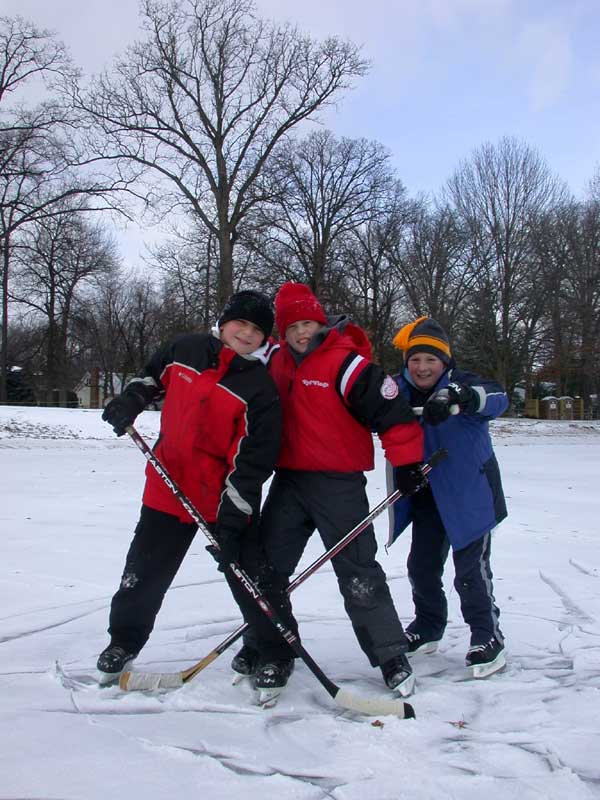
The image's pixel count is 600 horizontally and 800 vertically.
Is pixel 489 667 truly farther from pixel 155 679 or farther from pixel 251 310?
pixel 251 310

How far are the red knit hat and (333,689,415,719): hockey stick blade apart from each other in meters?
1.60

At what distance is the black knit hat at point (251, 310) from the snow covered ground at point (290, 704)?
1565mm

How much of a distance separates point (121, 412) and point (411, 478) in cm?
133

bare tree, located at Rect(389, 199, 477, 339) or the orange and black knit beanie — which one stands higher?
bare tree, located at Rect(389, 199, 477, 339)

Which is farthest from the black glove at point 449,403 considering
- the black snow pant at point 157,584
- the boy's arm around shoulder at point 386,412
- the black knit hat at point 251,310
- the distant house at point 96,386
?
the distant house at point 96,386

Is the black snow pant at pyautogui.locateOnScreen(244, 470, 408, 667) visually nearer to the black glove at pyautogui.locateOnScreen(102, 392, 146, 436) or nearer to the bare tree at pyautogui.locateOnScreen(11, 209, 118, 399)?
the black glove at pyautogui.locateOnScreen(102, 392, 146, 436)

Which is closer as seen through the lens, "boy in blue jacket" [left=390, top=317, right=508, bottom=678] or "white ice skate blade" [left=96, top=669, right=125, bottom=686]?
"white ice skate blade" [left=96, top=669, right=125, bottom=686]

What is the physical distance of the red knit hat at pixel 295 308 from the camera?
3.25 meters

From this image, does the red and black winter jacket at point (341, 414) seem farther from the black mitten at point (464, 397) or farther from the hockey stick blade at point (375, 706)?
the hockey stick blade at point (375, 706)

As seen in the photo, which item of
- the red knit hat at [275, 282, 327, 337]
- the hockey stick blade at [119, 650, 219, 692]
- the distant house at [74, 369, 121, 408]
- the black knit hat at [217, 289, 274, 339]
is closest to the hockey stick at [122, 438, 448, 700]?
the hockey stick blade at [119, 650, 219, 692]

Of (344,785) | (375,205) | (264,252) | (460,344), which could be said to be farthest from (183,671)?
(460,344)

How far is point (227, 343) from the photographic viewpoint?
125 inches

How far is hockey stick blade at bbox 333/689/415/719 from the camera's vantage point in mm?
2648

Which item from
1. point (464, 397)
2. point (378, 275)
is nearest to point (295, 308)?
point (464, 397)
